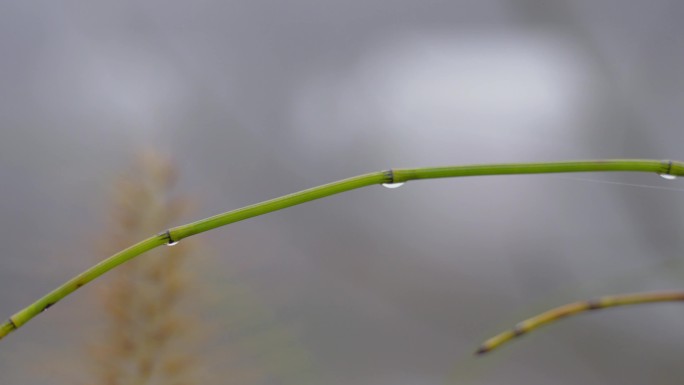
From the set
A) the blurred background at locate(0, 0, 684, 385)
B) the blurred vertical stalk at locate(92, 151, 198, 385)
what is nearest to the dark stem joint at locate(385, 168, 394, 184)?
the blurred vertical stalk at locate(92, 151, 198, 385)

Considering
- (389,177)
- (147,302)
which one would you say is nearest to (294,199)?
(389,177)

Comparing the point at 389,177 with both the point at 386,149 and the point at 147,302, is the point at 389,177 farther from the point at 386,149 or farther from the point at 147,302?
the point at 386,149

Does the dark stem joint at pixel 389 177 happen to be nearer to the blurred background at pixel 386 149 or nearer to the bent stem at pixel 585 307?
the bent stem at pixel 585 307

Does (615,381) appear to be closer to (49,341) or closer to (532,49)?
(532,49)

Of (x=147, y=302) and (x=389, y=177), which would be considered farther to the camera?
(x=147, y=302)

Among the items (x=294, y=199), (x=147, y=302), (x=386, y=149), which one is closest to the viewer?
(x=294, y=199)

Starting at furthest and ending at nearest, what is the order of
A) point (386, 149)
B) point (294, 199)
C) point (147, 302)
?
point (386, 149)
point (147, 302)
point (294, 199)
